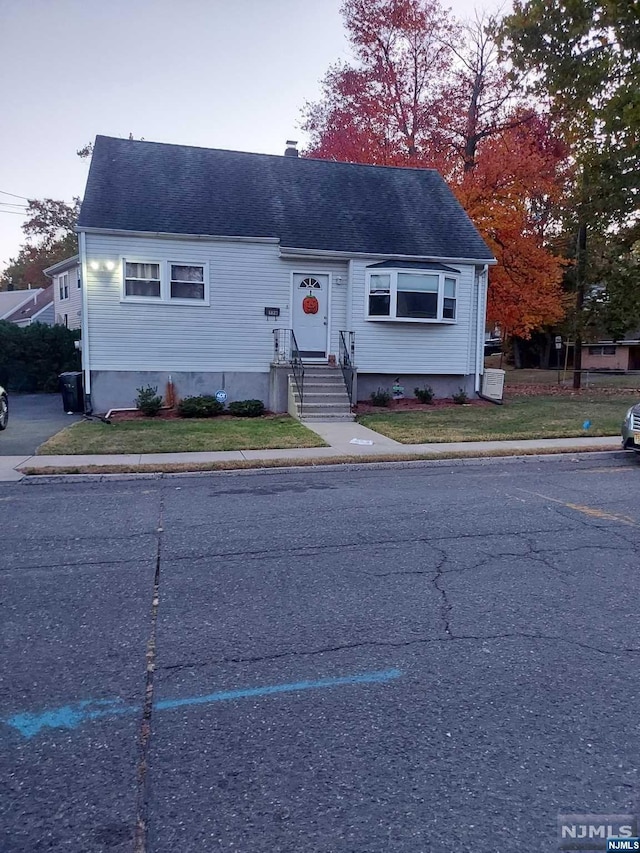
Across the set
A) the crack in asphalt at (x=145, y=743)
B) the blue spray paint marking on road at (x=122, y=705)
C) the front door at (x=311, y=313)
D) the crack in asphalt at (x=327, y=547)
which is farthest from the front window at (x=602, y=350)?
the blue spray paint marking on road at (x=122, y=705)

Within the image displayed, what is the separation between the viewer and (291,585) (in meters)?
5.07

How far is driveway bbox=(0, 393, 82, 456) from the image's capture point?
11594mm

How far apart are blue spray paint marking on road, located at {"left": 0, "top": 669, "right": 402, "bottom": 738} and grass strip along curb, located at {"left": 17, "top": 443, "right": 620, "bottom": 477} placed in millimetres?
6349

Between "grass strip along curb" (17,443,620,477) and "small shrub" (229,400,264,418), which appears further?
"small shrub" (229,400,264,418)

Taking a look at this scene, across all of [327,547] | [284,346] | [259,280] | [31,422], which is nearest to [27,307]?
[259,280]

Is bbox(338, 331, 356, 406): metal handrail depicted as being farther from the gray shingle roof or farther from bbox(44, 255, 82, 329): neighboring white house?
bbox(44, 255, 82, 329): neighboring white house

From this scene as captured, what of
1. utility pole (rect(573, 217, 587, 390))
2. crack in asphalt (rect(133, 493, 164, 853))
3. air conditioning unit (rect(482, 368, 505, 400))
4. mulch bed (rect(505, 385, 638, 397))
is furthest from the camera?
utility pole (rect(573, 217, 587, 390))

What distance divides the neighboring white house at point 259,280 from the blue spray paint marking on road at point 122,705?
1329 centimetres

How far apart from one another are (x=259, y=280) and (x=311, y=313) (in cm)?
169

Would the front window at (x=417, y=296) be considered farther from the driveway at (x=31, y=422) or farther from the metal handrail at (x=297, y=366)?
the driveway at (x=31, y=422)

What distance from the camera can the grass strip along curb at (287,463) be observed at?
31.1 feet

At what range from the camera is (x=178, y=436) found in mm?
12578

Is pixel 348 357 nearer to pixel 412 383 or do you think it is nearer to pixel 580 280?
pixel 412 383

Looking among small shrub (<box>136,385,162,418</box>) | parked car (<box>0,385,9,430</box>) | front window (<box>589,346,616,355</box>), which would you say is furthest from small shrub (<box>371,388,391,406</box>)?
front window (<box>589,346,616,355</box>)
